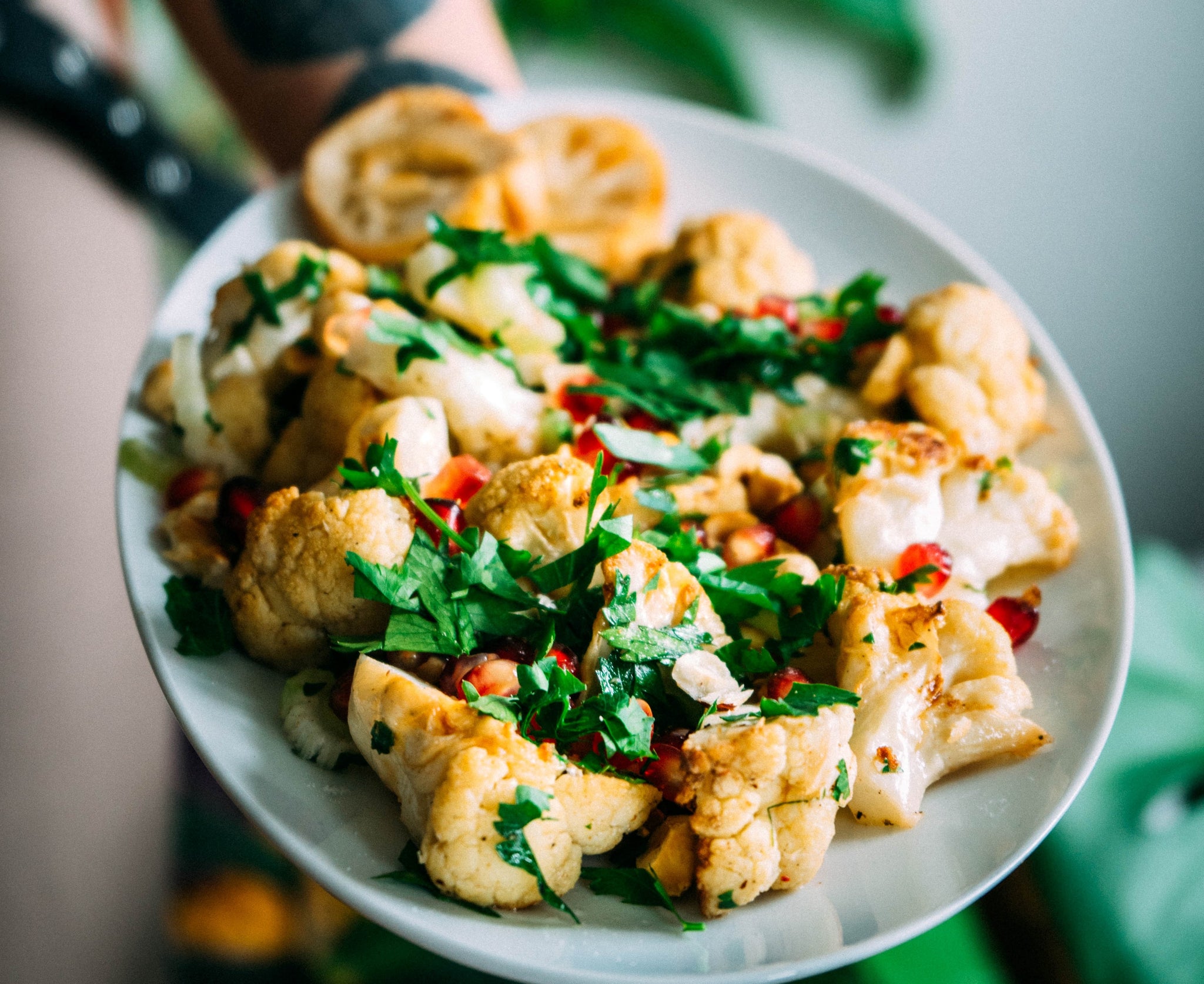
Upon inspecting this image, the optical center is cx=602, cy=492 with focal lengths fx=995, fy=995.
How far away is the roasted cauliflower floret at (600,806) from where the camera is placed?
1479 millimetres

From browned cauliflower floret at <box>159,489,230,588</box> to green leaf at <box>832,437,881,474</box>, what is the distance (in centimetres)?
123

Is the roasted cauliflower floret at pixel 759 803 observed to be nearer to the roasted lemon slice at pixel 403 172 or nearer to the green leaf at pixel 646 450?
the green leaf at pixel 646 450

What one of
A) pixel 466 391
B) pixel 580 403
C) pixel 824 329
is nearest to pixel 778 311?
pixel 824 329

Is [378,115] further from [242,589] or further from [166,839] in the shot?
[166,839]

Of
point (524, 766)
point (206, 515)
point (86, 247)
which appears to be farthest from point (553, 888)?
point (86, 247)

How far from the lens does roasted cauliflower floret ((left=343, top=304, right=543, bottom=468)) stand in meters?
1.97

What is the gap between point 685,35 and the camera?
5457mm

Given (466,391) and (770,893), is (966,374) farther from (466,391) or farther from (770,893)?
(770,893)

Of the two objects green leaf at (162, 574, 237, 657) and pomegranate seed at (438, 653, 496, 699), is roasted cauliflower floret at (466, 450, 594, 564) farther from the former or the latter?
green leaf at (162, 574, 237, 657)

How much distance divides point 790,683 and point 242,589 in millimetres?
979

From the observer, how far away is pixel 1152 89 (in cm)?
484

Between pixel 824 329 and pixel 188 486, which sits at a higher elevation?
pixel 824 329

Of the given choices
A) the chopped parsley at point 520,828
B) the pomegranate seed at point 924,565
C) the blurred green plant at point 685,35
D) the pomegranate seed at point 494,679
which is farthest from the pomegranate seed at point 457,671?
the blurred green plant at point 685,35

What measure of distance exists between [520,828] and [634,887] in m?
0.23
